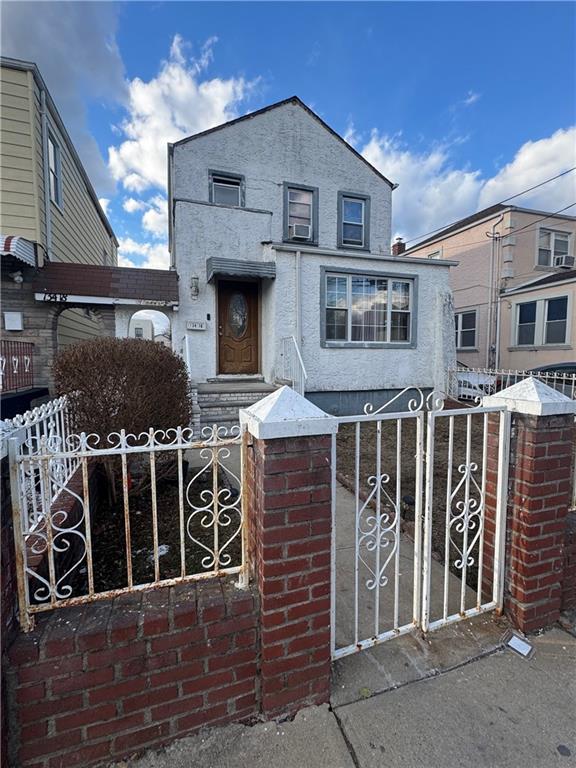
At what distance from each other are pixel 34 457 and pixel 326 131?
11.6 meters

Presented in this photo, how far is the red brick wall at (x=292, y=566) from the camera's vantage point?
5.02 feet

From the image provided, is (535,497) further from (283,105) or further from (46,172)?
(283,105)

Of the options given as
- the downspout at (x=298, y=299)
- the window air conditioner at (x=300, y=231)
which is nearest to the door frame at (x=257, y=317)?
the downspout at (x=298, y=299)

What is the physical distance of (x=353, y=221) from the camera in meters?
10.6

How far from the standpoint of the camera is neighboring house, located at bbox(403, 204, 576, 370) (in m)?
12.4

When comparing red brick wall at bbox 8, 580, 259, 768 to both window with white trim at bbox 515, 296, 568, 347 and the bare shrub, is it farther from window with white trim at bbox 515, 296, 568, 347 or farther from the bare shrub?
window with white trim at bbox 515, 296, 568, 347

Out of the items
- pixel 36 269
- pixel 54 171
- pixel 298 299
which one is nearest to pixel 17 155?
pixel 54 171

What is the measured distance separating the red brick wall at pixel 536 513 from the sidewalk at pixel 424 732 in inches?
14.8

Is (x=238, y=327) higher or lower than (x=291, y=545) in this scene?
higher

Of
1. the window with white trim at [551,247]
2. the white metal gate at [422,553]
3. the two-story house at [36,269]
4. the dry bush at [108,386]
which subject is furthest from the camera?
the window with white trim at [551,247]

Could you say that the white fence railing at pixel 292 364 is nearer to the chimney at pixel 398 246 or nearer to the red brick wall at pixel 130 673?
the red brick wall at pixel 130 673

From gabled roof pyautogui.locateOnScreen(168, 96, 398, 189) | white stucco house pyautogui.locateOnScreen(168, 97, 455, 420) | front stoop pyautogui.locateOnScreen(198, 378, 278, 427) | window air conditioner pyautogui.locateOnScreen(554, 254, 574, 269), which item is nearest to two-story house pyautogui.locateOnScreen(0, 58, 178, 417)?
white stucco house pyautogui.locateOnScreen(168, 97, 455, 420)

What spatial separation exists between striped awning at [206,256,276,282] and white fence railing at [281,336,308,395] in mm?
1489

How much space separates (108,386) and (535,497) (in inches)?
127
